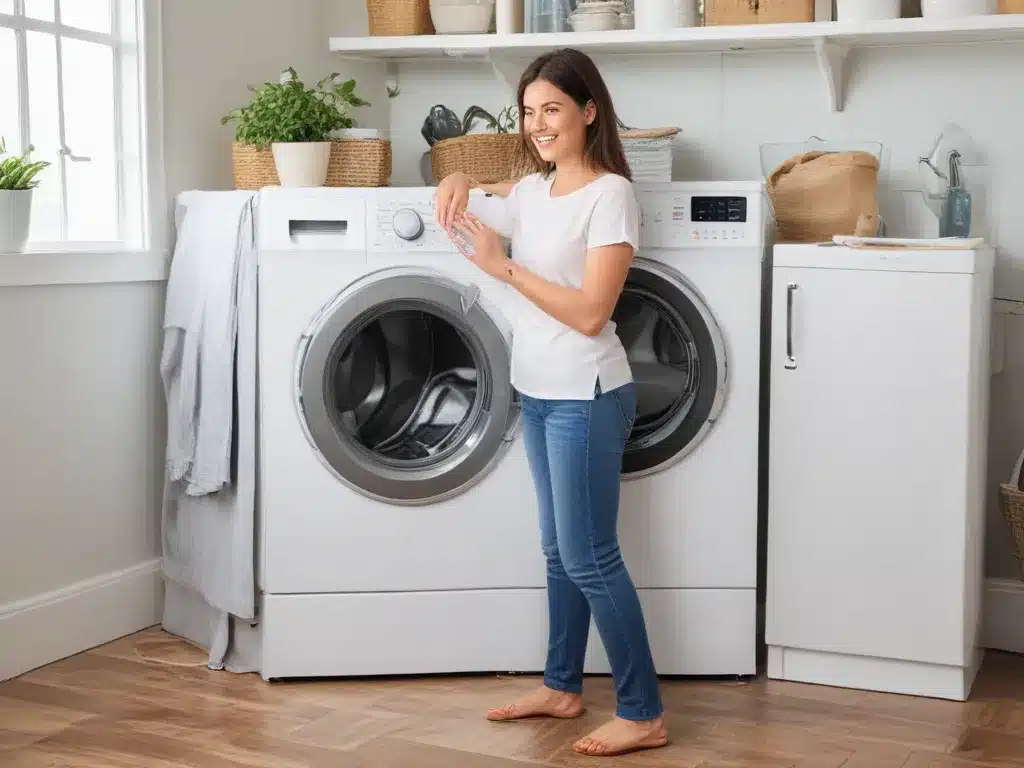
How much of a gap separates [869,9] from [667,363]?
0.98 m

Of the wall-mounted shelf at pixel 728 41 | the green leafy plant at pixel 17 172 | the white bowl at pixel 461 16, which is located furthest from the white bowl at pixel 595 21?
the green leafy plant at pixel 17 172

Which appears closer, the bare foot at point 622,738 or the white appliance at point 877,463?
the bare foot at point 622,738

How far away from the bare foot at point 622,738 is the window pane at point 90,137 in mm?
1598

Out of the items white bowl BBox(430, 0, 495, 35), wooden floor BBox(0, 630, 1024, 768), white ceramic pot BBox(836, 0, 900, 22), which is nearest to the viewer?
wooden floor BBox(0, 630, 1024, 768)

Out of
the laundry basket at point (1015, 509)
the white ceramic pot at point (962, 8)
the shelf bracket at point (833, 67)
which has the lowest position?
the laundry basket at point (1015, 509)

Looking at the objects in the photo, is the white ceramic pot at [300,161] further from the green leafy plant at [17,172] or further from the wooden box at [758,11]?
the wooden box at [758,11]

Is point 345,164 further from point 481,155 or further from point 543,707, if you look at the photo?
point 543,707

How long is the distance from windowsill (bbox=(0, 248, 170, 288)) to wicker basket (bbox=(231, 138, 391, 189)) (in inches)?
11.9

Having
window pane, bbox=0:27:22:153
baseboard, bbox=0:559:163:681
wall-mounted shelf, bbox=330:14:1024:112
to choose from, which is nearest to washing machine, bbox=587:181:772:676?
wall-mounted shelf, bbox=330:14:1024:112

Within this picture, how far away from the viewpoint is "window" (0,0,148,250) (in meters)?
2.80

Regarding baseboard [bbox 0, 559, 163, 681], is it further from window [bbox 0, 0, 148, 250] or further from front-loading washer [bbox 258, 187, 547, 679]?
window [bbox 0, 0, 148, 250]

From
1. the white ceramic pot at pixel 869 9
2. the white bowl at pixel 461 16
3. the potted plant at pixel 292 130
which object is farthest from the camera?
the white bowl at pixel 461 16

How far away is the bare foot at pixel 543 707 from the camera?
259 cm

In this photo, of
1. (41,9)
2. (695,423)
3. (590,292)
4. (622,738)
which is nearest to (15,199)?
(41,9)
